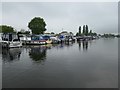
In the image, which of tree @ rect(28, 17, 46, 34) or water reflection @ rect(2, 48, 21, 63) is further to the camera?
tree @ rect(28, 17, 46, 34)

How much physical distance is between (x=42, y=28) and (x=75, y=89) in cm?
6286

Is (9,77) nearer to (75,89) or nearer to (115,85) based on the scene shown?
(75,89)

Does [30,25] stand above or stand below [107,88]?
above

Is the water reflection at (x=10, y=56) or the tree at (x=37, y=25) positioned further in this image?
the tree at (x=37, y=25)

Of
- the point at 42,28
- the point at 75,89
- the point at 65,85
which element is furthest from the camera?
the point at 42,28

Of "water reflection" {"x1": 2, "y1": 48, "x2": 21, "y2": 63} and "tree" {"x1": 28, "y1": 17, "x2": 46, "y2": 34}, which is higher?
"tree" {"x1": 28, "y1": 17, "x2": 46, "y2": 34}

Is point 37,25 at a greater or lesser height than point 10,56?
greater

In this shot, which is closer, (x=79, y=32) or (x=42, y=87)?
(x=42, y=87)

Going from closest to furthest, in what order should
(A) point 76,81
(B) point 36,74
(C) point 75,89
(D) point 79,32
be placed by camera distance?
1. (C) point 75,89
2. (A) point 76,81
3. (B) point 36,74
4. (D) point 79,32

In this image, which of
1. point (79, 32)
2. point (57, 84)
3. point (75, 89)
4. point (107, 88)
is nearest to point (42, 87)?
point (57, 84)

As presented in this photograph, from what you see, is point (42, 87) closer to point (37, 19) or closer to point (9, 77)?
point (9, 77)

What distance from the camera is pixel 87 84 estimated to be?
9312 millimetres

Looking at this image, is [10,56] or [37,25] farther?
[37,25]

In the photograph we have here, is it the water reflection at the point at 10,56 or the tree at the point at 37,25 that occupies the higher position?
the tree at the point at 37,25
